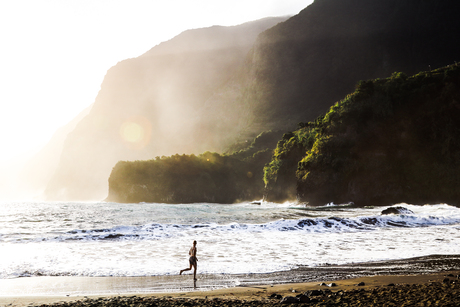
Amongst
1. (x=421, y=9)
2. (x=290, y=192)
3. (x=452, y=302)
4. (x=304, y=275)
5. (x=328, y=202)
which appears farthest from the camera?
(x=421, y=9)

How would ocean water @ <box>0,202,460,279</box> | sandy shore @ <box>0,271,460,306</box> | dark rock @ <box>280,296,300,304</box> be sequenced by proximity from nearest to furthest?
1. sandy shore @ <box>0,271,460,306</box>
2. dark rock @ <box>280,296,300,304</box>
3. ocean water @ <box>0,202,460,279</box>

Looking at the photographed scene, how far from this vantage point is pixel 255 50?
17625cm

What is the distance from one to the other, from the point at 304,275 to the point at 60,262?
994 cm

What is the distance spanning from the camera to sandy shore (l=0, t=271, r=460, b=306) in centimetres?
698

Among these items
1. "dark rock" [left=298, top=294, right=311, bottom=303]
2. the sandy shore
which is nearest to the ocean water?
the sandy shore

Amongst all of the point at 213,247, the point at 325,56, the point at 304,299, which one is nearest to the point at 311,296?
the point at 304,299

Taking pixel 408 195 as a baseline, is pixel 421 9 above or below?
above

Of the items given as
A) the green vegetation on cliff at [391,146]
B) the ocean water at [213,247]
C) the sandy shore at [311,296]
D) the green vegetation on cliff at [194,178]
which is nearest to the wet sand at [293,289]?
the sandy shore at [311,296]

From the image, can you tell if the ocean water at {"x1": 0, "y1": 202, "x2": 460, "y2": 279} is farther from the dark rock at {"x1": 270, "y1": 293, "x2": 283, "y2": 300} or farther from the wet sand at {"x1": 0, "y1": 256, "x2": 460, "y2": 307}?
the dark rock at {"x1": 270, "y1": 293, "x2": 283, "y2": 300}

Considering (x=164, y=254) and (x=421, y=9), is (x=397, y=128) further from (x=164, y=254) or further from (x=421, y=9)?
(x=421, y=9)

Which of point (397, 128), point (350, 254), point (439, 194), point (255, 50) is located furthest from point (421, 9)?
point (350, 254)

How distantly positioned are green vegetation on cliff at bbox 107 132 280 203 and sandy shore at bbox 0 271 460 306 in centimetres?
11527

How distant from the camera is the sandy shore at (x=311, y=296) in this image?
6.98 metres

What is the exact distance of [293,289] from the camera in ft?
28.8
